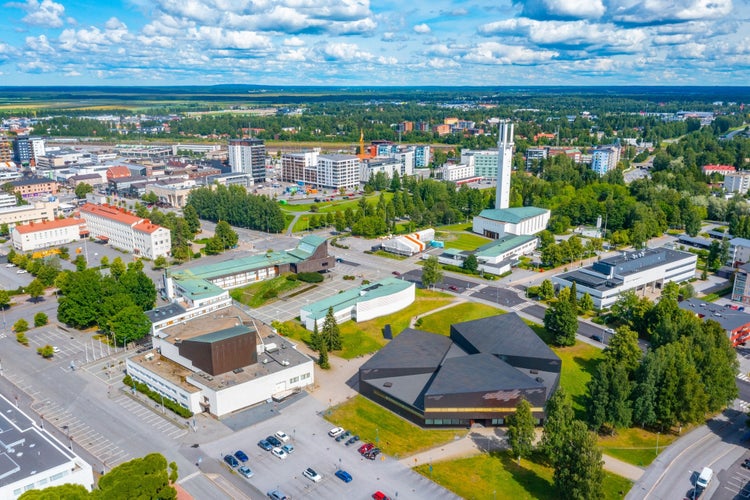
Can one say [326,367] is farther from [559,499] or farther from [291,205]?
[291,205]

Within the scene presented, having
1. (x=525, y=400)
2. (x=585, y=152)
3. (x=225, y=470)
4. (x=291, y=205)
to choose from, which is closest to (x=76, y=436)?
(x=225, y=470)

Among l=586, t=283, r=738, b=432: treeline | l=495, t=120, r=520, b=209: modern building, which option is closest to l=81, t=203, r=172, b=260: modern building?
l=495, t=120, r=520, b=209: modern building

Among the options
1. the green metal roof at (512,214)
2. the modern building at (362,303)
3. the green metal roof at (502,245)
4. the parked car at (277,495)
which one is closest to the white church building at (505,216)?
the green metal roof at (512,214)

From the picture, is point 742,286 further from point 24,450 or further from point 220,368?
point 24,450

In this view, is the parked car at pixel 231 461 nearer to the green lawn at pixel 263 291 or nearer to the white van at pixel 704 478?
the white van at pixel 704 478

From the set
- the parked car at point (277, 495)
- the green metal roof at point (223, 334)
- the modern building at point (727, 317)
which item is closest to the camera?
the parked car at point (277, 495)

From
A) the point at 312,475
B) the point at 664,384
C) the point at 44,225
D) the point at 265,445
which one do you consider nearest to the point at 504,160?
the point at 664,384
